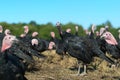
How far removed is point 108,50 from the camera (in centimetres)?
1800

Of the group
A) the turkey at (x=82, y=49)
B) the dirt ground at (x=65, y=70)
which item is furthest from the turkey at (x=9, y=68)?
the turkey at (x=82, y=49)

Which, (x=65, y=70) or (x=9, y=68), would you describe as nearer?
(x=9, y=68)

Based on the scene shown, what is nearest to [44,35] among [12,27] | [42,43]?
[12,27]

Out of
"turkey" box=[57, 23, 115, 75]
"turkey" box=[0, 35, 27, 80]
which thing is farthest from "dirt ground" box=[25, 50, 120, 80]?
"turkey" box=[0, 35, 27, 80]

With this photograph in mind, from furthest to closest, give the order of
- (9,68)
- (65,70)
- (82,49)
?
(65,70) < (82,49) < (9,68)

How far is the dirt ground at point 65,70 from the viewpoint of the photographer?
13.7 m

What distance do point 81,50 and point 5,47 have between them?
489 cm

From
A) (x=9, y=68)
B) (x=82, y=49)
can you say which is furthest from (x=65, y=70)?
(x=9, y=68)

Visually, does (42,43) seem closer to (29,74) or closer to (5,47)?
(29,74)

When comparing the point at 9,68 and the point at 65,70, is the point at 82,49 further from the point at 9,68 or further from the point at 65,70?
the point at 9,68

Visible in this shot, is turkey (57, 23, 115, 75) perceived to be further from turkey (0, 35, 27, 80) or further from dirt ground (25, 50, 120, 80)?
turkey (0, 35, 27, 80)

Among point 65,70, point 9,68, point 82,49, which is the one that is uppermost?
point 82,49

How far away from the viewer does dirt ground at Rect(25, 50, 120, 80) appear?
13.7 m

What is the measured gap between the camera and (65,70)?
15.2 metres
